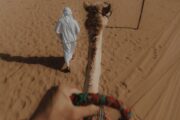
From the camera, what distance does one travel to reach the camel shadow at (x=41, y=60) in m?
9.91

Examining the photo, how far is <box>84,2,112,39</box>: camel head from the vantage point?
370 cm

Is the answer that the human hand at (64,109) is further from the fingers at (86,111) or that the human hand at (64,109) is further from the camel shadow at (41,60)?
the camel shadow at (41,60)

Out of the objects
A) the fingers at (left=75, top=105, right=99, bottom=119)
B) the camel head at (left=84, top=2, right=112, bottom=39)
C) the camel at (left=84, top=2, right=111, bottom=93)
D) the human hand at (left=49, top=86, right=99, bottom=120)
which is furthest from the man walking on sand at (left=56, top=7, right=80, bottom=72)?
the human hand at (left=49, top=86, right=99, bottom=120)

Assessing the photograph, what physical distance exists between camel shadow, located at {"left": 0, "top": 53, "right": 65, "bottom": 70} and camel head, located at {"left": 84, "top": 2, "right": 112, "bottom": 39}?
6.02m

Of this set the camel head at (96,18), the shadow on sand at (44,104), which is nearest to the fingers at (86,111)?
the shadow on sand at (44,104)

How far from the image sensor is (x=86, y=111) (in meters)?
2.96

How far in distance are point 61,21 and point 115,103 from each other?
5791mm

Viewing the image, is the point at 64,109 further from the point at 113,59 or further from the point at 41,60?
the point at 41,60

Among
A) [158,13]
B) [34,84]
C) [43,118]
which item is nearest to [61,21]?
[34,84]

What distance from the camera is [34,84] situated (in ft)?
30.1

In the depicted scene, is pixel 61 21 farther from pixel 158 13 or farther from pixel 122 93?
pixel 158 13

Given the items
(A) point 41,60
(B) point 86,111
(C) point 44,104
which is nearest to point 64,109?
(C) point 44,104

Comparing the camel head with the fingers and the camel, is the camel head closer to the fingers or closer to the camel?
the camel

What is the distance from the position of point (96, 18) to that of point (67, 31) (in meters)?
5.53
